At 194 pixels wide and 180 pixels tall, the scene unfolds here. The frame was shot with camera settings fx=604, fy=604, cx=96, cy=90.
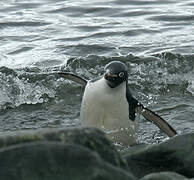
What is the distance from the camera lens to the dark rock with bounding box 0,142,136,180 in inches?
103

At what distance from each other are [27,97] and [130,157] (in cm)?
412

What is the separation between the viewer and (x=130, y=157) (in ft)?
12.7

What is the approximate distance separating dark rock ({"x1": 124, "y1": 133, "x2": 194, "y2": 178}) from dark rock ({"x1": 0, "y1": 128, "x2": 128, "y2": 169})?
944 mm

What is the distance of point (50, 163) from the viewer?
262 cm

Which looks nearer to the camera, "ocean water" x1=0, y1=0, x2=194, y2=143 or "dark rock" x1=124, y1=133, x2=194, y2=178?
"dark rock" x1=124, y1=133, x2=194, y2=178

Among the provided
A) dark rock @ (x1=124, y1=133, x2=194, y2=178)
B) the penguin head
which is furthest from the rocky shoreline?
the penguin head

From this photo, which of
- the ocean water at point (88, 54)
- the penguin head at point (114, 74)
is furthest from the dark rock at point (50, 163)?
the ocean water at point (88, 54)

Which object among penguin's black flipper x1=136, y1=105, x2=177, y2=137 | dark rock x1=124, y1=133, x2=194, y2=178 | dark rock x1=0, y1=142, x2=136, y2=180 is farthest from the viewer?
penguin's black flipper x1=136, y1=105, x2=177, y2=137

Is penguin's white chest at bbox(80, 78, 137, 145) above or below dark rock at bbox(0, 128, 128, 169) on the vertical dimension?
below

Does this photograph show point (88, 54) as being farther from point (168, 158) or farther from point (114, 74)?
point (168, 158)

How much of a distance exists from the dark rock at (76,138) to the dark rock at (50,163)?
123 mm

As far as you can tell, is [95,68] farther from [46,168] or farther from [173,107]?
[46,168]

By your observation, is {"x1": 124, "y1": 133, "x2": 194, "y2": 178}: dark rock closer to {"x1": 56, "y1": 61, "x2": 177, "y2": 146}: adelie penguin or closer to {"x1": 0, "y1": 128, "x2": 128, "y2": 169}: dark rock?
{"x1": 0, "y1": 128, "x2": 128, "y2": 169}: dark rock

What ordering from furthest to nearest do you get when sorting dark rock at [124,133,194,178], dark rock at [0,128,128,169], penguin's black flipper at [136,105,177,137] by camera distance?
penguin's black flipper at [136,105,177,137] < dark rock at [124,133,194,178] < dark rock at [0,128,128,169]
